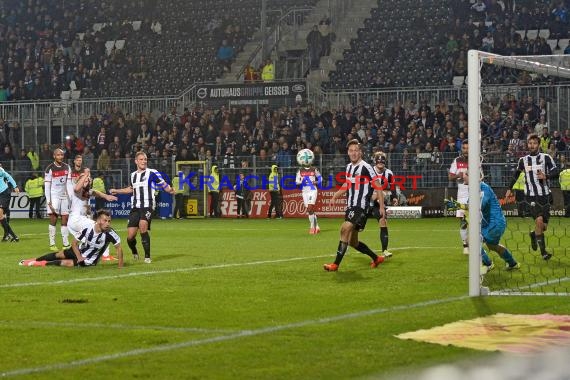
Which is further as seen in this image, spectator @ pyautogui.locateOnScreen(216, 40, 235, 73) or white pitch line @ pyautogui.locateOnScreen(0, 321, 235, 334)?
spectator @ pyautogui.locateOnScreen(216, 40, 235, 73)

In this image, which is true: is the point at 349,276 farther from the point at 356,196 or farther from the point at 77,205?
the point at 77,205

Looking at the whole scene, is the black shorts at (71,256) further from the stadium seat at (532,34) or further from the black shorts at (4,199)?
the stadium seat at (532,34)

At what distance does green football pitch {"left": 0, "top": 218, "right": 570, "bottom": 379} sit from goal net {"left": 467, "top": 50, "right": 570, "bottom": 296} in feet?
0.65

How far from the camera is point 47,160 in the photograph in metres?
41.9

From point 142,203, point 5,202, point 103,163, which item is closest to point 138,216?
point 142,203

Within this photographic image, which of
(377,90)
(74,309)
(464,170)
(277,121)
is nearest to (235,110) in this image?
(277,121)

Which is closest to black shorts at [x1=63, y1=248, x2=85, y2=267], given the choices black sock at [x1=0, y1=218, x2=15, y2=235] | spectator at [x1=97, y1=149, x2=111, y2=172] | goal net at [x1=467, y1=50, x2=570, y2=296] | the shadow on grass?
the shadow on grass

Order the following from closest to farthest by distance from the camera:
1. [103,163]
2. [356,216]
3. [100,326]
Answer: [100,326] → [356,216] → [103,163]

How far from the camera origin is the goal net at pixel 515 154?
12664mm

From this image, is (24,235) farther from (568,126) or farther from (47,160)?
(568,126)

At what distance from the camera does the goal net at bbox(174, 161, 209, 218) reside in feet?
130

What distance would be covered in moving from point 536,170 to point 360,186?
3823mm

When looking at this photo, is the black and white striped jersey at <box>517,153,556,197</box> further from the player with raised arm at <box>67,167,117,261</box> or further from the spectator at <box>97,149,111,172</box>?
the spectator at <box>97,149,111,172</box>

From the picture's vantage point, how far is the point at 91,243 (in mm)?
17500
